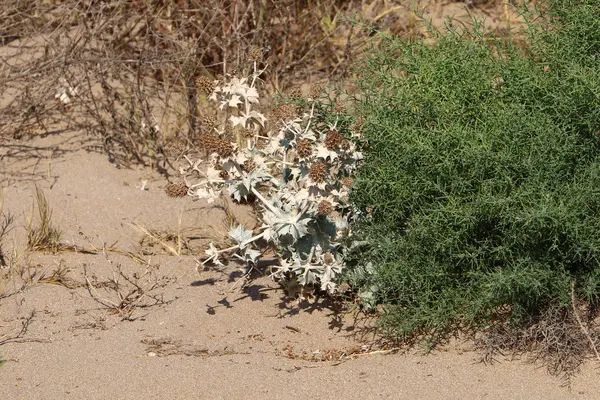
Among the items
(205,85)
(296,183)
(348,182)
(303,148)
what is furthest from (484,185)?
(205,85)

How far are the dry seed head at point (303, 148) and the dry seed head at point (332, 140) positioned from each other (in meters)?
0.07

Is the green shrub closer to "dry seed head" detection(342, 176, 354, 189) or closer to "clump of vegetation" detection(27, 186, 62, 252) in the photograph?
"dry seed head" detection(342, 176, 354, 189)

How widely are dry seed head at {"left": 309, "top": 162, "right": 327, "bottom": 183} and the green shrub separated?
0.15 m

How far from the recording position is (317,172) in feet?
11.0

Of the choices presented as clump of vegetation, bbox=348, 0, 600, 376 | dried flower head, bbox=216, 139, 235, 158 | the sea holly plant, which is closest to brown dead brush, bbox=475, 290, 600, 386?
clump of vegetation, bbox=348, 0, 600, 376

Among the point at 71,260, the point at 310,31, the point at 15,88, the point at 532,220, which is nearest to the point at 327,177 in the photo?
the point at 532,220

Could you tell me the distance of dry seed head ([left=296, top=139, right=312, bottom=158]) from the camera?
3371mm

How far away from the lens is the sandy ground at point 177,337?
10.4ft

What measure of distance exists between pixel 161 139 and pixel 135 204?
1.81ft

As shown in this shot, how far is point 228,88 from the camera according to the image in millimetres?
3635

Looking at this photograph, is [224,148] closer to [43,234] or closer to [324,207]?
[324,207]

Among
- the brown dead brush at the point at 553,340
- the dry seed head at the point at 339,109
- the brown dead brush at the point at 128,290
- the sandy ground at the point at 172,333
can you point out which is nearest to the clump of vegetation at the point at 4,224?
the sandy ground at the point at 172,333

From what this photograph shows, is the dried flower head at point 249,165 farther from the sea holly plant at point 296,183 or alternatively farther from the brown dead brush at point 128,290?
the brown dead brush at point 128,290

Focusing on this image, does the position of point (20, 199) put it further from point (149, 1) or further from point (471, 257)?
point (471, 257)
